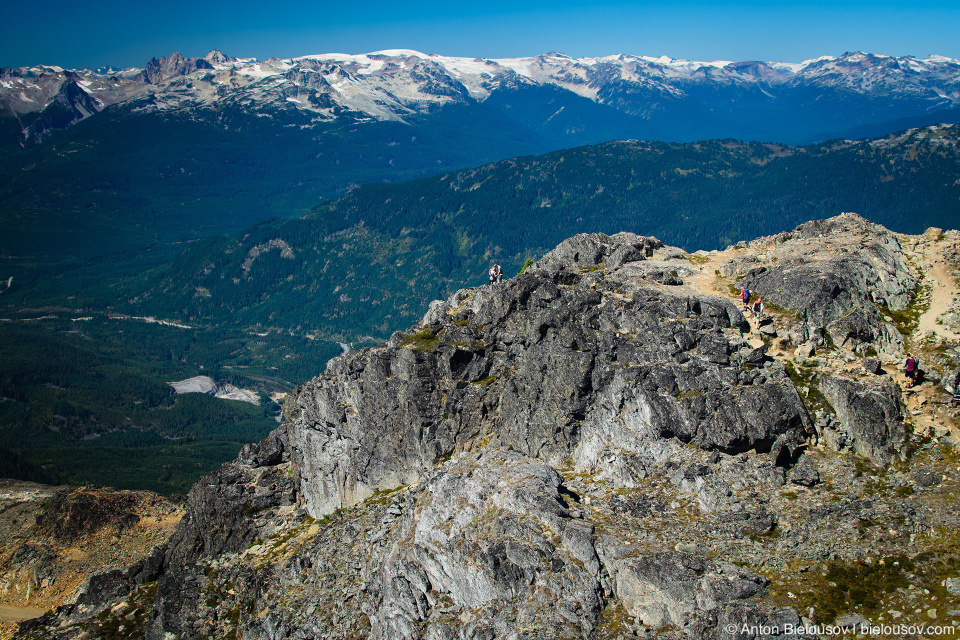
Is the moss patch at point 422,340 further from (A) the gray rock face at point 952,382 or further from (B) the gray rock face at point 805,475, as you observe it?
(A) the gray rock face at point 952,382

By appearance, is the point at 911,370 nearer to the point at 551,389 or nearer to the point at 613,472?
the point at 613,472

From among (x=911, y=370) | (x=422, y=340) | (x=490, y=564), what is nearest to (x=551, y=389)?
(x=422, y=340)

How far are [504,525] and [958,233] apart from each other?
6476 centimetres

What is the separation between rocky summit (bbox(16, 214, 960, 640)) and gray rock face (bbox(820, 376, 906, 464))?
0.20 meters

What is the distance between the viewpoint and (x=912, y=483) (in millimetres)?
53812

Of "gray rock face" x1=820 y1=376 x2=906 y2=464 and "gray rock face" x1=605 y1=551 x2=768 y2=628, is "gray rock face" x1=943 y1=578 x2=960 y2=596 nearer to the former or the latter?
"gray rock face" x1=605 y1=551 x2=768 y2=628

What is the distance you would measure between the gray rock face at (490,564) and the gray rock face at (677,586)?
284 cm

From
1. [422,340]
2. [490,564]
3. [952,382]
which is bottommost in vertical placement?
[490,564]

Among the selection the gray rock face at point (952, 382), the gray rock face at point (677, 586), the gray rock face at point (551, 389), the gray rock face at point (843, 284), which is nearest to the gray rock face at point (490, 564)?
the gray rock face at point (677, 586)

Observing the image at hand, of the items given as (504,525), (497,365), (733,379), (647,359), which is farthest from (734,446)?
(497,365)

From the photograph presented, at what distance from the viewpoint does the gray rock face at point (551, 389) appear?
206ft

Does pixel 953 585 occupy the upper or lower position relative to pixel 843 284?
lower

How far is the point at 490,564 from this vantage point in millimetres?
54094

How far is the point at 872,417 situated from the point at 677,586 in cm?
2370
